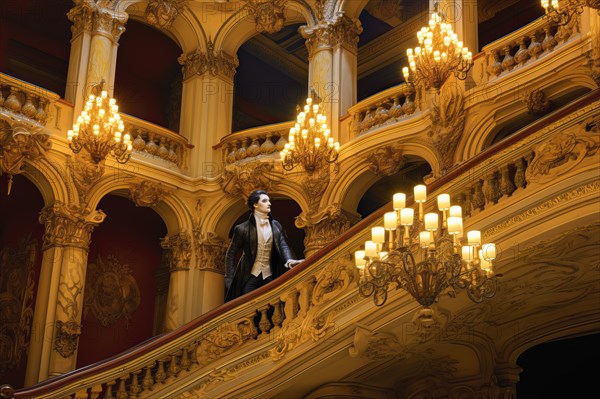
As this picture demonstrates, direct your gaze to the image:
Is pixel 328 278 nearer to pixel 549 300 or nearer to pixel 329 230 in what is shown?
pixel 549 300

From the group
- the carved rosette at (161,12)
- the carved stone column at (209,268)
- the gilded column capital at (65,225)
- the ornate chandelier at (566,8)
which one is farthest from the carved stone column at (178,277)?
the ornate chandelier at (566,8)

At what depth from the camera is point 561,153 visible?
6.82 meters

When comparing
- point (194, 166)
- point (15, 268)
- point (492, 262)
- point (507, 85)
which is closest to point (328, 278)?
point (492, 262)

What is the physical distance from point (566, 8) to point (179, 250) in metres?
7.48

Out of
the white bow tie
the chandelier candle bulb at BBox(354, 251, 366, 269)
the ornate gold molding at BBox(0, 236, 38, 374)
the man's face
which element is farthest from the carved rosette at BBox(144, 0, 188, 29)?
the chandelier candle bulb at BBox(354, 251, 366, 269)

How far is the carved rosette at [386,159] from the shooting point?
12.7 meters

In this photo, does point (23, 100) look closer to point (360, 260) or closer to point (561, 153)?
point (360, 260)

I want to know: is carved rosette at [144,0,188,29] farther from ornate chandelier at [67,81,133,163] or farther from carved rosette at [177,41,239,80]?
ornate chandelier at [67,81,133,163]

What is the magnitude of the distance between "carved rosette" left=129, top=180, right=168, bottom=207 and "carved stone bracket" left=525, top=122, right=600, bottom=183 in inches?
326

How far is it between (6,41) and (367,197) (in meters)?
7.28

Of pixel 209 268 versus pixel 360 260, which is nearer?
pixel 360 260

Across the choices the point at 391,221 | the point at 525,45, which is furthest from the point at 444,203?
the point at 525,45

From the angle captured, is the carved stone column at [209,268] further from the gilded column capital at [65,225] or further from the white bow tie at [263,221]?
the white bow tie at [263,221]

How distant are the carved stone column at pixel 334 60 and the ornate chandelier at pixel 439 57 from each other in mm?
2500
